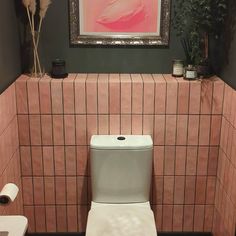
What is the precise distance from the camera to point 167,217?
99.4 inches

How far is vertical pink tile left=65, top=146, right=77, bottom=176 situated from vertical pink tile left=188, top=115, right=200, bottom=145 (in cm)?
72

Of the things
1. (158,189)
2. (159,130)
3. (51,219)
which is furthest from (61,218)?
(159,130)

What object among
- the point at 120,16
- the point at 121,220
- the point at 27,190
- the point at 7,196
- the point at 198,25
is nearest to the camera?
the point at 7,196

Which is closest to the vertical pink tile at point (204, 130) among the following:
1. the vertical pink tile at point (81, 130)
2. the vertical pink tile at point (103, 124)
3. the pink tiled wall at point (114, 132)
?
Result: the pink tiled wall at point (114, 132)

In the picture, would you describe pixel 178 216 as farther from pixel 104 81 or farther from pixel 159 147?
pixel 104 81

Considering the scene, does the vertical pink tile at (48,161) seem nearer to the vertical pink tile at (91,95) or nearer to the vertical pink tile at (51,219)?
the vertical pink tile at (51,219)

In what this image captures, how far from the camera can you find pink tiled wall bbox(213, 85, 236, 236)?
2.09 meters

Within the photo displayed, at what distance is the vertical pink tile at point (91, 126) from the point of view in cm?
230

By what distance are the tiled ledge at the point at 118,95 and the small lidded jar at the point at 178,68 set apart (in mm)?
55

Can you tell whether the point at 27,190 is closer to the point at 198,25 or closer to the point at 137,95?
the point at 137,95

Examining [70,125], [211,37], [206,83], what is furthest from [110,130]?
[211,37]

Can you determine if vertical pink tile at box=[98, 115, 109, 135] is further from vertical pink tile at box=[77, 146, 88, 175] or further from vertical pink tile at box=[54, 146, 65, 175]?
vertical pink tile at box=[54, 146, 65, 175]

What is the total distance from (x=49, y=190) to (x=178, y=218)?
87cm

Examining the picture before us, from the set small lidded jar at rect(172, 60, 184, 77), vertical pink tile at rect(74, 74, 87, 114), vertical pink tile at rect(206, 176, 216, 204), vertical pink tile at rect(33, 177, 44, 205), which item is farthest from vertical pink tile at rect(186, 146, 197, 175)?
vertical pink tile at rect(33, 177, 44, 205)
